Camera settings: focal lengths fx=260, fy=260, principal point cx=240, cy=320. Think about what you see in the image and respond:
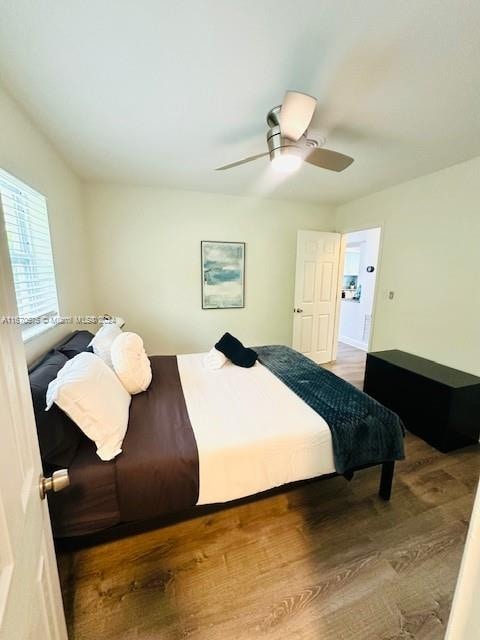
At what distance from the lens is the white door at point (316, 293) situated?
369cm

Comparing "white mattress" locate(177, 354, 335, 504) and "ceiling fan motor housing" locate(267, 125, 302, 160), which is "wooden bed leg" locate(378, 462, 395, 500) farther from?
"ceiling fan motor housing" locate(267, 125, 302, 160)

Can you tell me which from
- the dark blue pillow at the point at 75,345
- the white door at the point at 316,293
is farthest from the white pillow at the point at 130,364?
the white door at the point at 316,293

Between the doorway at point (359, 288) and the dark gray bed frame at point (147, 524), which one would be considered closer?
the dark gray bed frame at point (147, 524)

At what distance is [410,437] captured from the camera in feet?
7.70

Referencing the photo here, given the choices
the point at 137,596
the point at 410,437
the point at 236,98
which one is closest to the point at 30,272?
the point at 236,98

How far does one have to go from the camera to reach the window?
63.4 inches

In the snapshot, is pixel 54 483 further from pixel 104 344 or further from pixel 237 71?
pixel 237 71

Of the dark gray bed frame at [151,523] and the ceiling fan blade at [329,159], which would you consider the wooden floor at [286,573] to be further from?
the ceiling fan blade at [329,159]

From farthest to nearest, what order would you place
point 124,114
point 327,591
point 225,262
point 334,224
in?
1. point 334,224
2. point 225,262
3. point 124,114
4. point 327,591

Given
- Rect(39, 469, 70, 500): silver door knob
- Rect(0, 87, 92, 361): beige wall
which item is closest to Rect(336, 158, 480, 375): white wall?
Rect(39, 469, 70, 500): silver door knob

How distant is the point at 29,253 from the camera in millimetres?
1780

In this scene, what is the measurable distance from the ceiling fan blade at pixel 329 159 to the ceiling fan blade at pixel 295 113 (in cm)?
18

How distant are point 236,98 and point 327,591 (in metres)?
2.64

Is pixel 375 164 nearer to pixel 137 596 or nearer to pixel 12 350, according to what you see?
pixel 12 350
